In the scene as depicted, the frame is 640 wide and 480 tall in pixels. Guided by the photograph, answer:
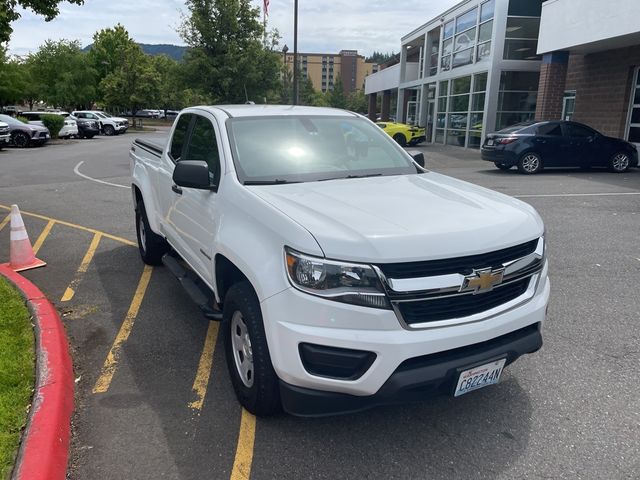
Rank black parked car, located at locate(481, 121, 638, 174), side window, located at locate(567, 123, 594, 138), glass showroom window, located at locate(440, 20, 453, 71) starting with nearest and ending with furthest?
1. black parked car, located at locate(481, 121, 638, 174)
2. side window, located at locate(567, 123, 594, 138)
3. glass showroom window, located at locate(440, 20, 453, 71)

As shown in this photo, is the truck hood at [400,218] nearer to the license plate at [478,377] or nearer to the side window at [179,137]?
the license plate at [478,377]

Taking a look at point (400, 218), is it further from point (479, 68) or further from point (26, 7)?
point (479, 68)

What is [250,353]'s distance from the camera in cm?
318

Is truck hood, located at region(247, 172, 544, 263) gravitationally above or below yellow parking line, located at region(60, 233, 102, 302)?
above

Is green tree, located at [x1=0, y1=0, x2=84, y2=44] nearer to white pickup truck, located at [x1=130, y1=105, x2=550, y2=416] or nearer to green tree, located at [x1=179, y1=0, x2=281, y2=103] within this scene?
white pickup truck, located at [x1=130, y1=105, x2=550, y2=416]

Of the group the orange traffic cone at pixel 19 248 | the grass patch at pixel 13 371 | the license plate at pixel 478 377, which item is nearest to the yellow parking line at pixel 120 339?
the grass patch at pixel 13 371

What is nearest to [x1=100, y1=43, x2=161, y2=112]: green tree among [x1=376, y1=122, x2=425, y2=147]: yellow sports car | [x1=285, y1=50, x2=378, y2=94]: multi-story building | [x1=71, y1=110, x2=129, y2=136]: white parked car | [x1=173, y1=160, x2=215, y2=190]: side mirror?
[x1=71, y1=110, x2=129, y2=136]: white parked car

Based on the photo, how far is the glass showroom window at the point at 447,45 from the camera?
86.9 feet

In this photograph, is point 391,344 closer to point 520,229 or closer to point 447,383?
point 447,383

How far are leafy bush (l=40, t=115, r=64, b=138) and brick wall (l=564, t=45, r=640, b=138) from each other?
25879 millimetres

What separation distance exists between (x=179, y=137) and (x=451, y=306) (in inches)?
A: 133

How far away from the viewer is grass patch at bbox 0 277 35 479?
290 cm

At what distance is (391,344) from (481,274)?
0.62 meters

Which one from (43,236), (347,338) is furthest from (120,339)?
(43,236)
